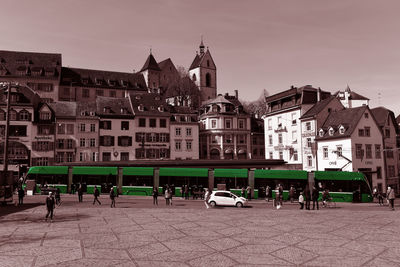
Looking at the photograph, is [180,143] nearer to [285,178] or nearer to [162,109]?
[162,109]

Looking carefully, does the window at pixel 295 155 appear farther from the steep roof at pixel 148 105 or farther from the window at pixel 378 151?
the steep roof at pixel 148 105

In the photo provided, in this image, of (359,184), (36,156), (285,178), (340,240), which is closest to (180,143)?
(36,156)

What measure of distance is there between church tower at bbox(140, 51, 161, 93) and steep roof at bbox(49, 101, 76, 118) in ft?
153

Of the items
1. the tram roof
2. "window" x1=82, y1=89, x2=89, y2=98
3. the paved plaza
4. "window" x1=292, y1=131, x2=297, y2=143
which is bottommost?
the paved plaza

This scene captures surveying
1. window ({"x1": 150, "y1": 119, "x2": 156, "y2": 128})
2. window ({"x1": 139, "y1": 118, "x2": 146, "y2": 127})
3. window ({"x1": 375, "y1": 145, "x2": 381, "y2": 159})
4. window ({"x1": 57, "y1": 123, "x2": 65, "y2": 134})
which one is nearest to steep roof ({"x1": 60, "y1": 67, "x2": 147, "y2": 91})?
window ({"x1": 57, "y1": 123, "x2": 65, "y2": 134})

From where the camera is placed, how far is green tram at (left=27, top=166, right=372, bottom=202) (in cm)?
3566

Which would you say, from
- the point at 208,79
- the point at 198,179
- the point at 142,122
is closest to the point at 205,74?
the point at 208,79

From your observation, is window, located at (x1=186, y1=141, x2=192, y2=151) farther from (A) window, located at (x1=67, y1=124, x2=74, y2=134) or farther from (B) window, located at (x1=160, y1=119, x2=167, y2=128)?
(A) window, located at (x1=67, y1=124, x2=74, y2=134)

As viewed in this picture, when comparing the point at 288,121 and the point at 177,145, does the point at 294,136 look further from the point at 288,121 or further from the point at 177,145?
the point at 177,145

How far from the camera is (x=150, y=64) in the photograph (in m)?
107

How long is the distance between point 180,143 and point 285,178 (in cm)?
2879

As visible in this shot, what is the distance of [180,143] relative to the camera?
62375 mm

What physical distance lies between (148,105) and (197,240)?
4891 cm

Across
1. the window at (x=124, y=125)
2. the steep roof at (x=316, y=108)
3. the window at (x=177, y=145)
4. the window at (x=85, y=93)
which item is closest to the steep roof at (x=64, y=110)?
the window at (x=124, y=125)
